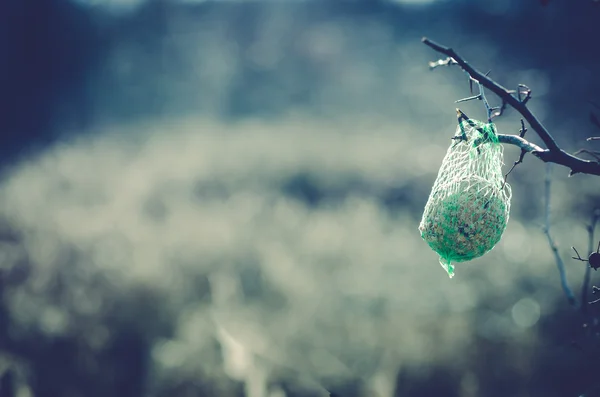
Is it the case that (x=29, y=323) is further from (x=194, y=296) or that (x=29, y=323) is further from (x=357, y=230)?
(x=357, y=230)

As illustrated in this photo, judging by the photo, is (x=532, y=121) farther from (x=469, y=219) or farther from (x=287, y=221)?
(x=287, y=221)

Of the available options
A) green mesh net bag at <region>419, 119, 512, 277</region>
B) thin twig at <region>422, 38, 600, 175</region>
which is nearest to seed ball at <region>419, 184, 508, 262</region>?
green mesh net bag at <region>419, 119, 512, 277</region>

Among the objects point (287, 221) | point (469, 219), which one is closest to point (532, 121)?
point (469, 219)

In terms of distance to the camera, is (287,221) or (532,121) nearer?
(532,121)

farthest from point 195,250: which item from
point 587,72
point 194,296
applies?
point 587,72

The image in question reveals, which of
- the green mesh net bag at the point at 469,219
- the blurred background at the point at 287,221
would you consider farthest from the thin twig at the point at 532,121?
the green mesh net bag at the point at 469,219

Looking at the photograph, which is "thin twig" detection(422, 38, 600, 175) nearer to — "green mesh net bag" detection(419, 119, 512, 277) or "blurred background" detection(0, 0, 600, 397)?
"blurred background" detection(0, 0, 600, 397)
